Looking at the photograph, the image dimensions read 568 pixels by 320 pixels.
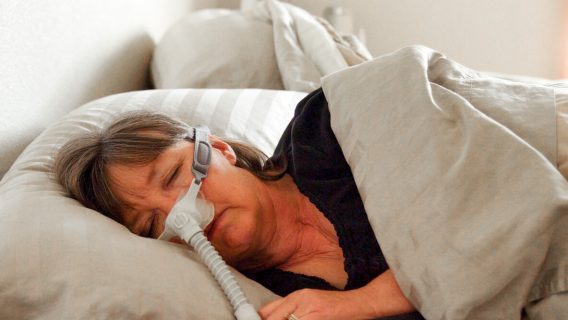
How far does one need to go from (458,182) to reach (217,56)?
1141 mm

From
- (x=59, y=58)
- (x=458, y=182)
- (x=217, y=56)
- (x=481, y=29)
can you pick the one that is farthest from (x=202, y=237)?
(x=481, y=29)

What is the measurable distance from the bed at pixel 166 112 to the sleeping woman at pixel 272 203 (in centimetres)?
6

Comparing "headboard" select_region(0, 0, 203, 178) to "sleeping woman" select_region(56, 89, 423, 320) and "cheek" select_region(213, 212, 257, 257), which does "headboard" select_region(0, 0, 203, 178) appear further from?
"cheek" select_region(213, 212, 257, 257)

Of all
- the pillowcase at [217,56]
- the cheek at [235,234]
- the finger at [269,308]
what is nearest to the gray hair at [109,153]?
the cheek at [235,234]

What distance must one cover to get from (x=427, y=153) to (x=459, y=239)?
0.15 m

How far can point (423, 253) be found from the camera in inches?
33.6

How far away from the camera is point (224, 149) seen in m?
1.17

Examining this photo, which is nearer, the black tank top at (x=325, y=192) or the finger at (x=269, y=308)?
the finger at (x=269, y=308)

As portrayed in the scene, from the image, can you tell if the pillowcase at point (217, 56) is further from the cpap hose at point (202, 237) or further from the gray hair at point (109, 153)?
the cpap hose at point (202, 237)

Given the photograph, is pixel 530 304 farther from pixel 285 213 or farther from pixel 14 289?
pixel 14 289

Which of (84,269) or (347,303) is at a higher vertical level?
(84,269)

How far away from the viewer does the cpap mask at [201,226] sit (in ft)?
2.77

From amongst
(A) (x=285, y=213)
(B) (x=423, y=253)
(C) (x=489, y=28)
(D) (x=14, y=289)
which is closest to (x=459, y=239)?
(B) (x=423, y=253)

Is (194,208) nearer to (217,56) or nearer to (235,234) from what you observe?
(235,234)
